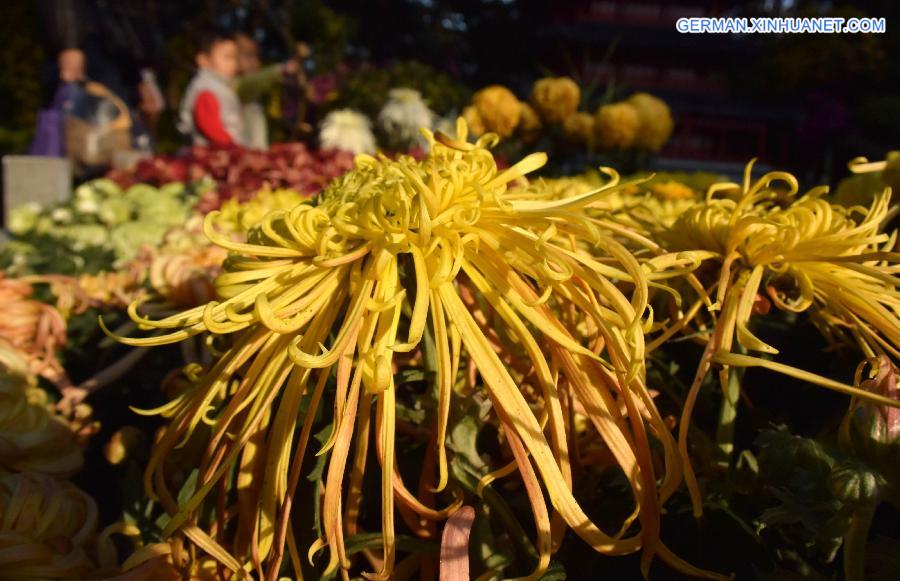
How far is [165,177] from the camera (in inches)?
126

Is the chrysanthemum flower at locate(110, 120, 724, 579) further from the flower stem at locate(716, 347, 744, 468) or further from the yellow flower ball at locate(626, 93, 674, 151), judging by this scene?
the yellow flower ball at locate(626, 93, 674, 151)

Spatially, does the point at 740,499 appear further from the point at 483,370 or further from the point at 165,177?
the point at 165,177

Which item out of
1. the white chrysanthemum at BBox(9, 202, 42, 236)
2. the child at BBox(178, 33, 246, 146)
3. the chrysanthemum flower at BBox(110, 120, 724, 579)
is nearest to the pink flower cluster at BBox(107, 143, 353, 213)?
the white chrysanthemum at BBox(9, 202, 42, 236)

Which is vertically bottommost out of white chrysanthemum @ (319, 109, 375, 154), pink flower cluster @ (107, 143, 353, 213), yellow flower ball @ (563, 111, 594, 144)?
pink flower cluster @ (107, 143, 353, 213)

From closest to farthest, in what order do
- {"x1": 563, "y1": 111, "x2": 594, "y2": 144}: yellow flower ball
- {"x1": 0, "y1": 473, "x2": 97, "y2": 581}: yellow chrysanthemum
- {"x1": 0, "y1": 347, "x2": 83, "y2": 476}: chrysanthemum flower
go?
1. {"x1": 0, "y1": 473, "x2": 97, "y2": 581}: yellow chrysanthemum
2. {"x1": 0, "y1": 347, "x2": 83, "y2": 476}: chrysanthemum flower
3. {"x1": 563, "y1": 111, "x2": 594, "y2": 144}: yellow flower ball

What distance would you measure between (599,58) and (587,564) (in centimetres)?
1161

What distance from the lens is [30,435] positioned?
0.74 m

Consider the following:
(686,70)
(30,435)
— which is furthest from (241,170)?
(686,70)

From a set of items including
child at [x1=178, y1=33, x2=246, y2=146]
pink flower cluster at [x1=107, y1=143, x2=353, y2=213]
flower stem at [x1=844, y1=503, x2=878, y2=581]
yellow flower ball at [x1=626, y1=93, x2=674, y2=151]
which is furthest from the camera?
child at [x1=178, y1=33, x2=246, y2=146]

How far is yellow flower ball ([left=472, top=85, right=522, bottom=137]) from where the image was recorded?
2951mm

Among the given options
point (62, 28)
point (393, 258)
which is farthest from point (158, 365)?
point (62, 28)

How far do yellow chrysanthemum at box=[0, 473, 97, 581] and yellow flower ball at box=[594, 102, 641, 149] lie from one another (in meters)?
2.67

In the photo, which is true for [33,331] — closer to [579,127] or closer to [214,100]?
[579,127]

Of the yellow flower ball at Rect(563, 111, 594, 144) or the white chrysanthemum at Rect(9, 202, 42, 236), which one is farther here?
the yellow flower ball at Rect(563, 111, 594, 144)
